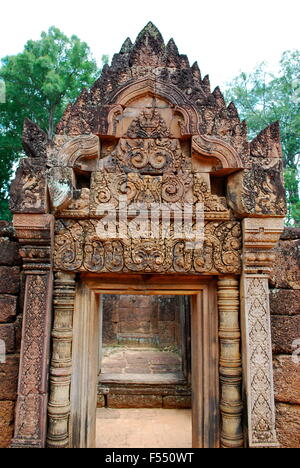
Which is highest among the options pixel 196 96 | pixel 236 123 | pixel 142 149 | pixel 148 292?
pixel 196 96

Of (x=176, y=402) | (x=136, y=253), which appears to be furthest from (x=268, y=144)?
(x=176, y=402)

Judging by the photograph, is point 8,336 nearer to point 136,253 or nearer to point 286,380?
point 136,253

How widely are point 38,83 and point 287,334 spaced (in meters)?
13.6

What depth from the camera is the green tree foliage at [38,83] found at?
12773mm

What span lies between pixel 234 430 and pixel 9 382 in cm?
208

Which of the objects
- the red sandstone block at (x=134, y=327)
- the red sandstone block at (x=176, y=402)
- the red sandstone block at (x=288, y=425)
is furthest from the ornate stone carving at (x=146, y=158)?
the red sandstone block at (x=134, y=327)

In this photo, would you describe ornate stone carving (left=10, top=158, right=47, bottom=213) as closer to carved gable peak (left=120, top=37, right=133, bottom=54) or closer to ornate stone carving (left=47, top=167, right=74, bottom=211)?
ornate stone carving (left=47, top=167, right=74, bottom=211)

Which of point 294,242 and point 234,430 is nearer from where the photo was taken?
point 234,430

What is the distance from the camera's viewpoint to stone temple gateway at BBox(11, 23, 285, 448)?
9.25ft

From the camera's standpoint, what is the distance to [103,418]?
6277 millimetres

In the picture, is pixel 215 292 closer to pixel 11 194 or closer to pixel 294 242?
pixel 294 242

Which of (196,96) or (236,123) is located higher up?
(196,96)

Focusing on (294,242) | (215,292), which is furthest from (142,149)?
(294,242)
